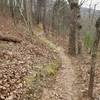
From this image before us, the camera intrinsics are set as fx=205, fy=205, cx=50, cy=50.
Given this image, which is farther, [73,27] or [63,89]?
[73,27]

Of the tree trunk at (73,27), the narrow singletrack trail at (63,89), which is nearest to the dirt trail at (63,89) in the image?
the narrow singletrack trail at (63,89)

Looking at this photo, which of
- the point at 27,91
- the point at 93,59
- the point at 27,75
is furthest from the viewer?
the point at 27,75

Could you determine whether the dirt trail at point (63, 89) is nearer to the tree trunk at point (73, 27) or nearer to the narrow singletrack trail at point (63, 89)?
the narrow singletrack trail at point (63, 89)

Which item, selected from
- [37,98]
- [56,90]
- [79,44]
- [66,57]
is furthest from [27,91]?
[79,44]

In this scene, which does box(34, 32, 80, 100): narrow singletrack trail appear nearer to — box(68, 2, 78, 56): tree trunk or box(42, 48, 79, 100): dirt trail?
box(42, 48, 79, 100): dirt trail

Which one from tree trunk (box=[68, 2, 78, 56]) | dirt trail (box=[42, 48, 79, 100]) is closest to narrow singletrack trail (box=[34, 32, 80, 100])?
dirt trail (box=[42, 48, 79, 100])

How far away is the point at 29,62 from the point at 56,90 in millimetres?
1882

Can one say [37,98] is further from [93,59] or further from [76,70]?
[76,70]

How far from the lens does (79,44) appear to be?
15062 millimetres

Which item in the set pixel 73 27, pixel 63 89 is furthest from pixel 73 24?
pixel 63 89

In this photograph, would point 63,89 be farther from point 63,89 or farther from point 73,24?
point 73,24

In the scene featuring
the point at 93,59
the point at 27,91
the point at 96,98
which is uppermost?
the point at 93,59

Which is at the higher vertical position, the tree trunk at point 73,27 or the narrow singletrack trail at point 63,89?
the tree trunk at point 73,27

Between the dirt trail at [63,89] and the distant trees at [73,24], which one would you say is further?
the distant trees at [73,24]
